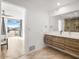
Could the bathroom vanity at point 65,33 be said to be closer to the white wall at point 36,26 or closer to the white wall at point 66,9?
the white wall at point 66,9

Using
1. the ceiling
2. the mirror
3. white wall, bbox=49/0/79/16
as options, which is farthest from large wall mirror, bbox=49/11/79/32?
the mirror

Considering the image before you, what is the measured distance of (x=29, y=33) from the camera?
4.75m

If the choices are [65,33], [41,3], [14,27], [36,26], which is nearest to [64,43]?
[65,33]

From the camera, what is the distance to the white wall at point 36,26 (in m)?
4.80

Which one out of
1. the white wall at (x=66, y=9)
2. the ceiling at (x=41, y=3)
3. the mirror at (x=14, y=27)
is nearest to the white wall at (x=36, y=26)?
the ceiling at (x=41, y=3)

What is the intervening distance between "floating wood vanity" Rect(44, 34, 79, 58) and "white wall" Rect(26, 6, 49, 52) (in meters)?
0.43

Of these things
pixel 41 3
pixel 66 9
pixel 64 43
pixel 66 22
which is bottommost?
pixel 64 43

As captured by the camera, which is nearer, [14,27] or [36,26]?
[36,26]

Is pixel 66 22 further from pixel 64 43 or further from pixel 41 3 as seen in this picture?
pixel 41 3

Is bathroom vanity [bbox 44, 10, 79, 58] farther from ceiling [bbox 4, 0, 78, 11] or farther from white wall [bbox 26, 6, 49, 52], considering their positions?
ceiling [bbox 4, 0, 78, 11]

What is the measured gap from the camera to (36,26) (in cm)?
517

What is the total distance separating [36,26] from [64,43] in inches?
66.1

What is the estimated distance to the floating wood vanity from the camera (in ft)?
12.1

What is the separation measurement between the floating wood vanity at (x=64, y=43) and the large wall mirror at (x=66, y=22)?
63 centimetres
